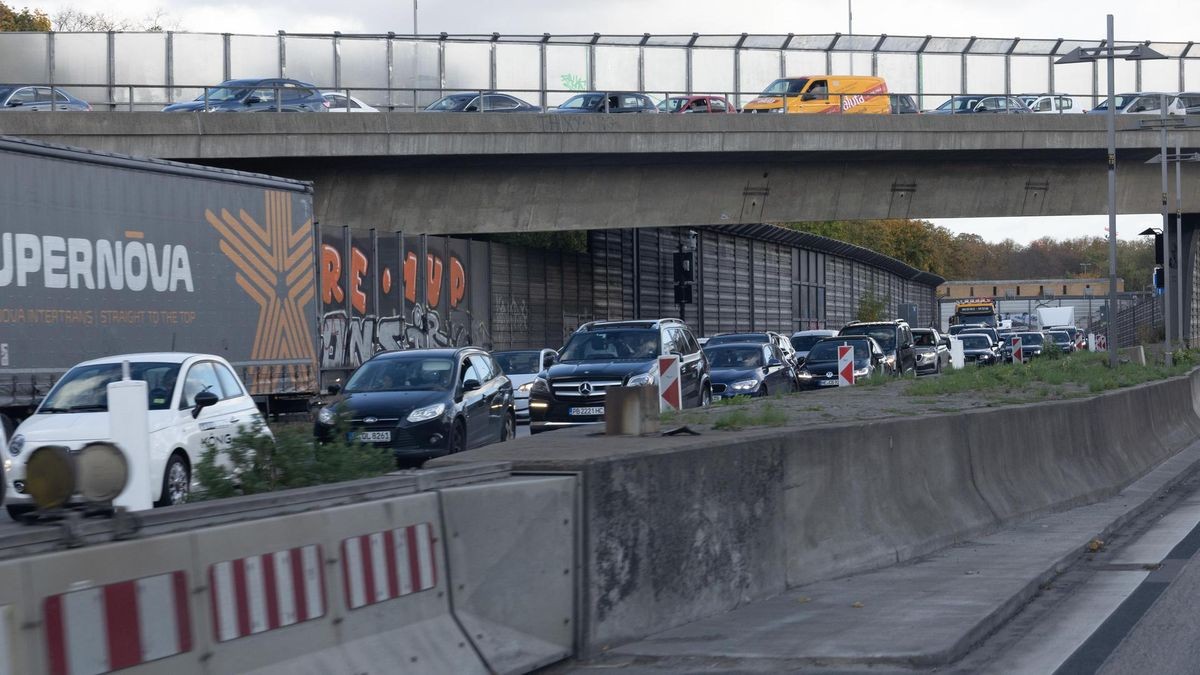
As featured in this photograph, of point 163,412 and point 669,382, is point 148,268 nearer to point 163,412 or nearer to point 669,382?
point 163,412

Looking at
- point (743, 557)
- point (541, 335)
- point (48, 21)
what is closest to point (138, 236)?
point (743, 557)

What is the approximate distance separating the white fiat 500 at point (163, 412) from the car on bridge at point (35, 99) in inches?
835

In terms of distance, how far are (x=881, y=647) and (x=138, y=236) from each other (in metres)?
16.8

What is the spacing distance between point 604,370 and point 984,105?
75.4 ft

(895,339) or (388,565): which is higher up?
(895,339)

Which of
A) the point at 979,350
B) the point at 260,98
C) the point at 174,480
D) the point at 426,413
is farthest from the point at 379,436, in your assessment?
the point at 979,350

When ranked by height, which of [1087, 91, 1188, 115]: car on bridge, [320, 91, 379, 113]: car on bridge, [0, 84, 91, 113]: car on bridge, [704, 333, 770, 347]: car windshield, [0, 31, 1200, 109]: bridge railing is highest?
[0, 31, 1200, 109]: bridge railing

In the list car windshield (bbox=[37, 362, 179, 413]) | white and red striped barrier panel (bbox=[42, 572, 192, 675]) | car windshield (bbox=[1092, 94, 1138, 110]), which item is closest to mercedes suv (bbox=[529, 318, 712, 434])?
car windshield (bbox=[37, 362, 179, 413])

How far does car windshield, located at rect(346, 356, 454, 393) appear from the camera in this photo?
19.1 m

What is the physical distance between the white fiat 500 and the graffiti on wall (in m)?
19.1

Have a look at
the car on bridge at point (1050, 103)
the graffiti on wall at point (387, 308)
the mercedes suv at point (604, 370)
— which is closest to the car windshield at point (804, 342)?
the car on bridge at point (1050, 103)

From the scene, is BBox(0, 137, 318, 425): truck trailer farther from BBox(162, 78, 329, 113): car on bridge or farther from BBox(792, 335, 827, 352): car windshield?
BBox(792, 335, 827, 352): car windshield

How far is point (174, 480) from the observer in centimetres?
1416

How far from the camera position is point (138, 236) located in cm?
2152
